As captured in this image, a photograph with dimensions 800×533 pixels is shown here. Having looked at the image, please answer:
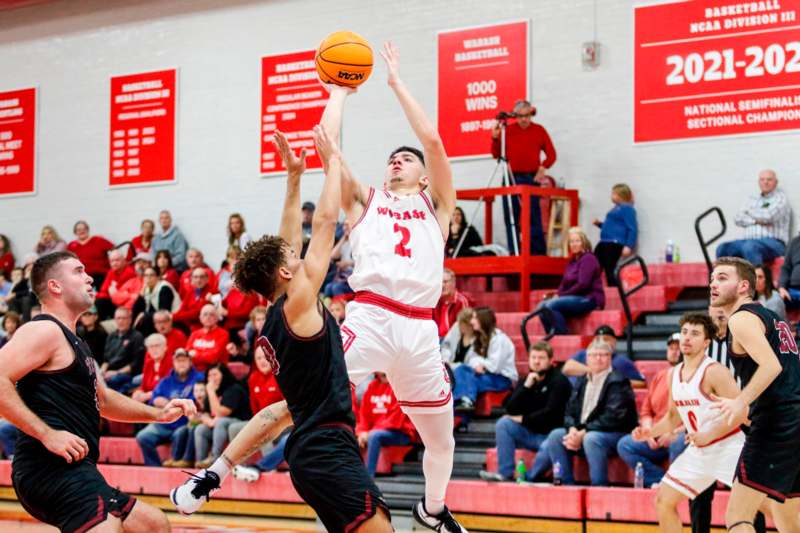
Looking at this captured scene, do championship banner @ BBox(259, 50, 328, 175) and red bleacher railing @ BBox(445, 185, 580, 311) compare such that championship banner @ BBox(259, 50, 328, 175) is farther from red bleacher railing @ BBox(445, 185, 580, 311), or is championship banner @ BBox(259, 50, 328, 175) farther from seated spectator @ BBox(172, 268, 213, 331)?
red bleacher railing @ BBox(445, 185, 580, 311)

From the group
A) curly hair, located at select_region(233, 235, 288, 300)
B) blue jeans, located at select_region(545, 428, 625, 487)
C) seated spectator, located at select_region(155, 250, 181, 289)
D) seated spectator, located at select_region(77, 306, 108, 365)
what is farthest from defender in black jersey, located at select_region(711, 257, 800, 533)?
seated spectator, located at select_region(155, 250, 181, 289)

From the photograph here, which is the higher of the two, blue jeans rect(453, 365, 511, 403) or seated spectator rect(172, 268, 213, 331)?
seated spectator rect(172, 268, 213, 331)

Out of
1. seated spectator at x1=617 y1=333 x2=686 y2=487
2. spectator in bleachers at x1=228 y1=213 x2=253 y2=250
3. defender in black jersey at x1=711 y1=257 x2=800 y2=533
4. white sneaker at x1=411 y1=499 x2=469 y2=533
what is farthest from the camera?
spectator in bleachers at x1=228 y1=213 x2=253 y2=250

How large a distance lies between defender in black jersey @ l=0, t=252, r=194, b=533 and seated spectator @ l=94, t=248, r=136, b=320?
431 inches

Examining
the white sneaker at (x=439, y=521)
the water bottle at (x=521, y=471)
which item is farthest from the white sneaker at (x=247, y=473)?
the white sneaker at (x=439, y=521)

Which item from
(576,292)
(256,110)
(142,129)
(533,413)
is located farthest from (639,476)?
(142,129)

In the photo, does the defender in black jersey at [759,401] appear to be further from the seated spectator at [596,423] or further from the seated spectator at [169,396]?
the seated spectator at [169,396]

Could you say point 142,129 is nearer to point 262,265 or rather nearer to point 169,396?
point 169,396

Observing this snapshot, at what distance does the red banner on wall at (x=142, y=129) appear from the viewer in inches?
706

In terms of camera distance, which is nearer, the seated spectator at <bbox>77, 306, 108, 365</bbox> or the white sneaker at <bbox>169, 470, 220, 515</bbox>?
the white sneaker at <bbox>169, 470, 220, 515</bbox>

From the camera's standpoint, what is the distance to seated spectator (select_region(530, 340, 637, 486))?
977cm

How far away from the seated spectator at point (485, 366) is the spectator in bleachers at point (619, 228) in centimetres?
238

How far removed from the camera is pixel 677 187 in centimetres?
1366

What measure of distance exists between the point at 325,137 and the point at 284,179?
11.3 meters
